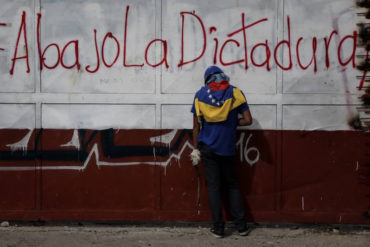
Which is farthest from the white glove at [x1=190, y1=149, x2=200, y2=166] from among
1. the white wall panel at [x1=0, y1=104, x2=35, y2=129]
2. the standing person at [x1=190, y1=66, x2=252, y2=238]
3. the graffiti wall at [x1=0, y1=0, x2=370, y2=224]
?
the white wall panel at [x1=0, y1=104, x2=35, y2=129]

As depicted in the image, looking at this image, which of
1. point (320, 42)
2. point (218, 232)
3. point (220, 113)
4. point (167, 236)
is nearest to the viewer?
point (220, 113)

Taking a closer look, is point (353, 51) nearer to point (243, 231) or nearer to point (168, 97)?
point (168, 97)

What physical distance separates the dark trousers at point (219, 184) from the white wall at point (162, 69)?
0.53 m

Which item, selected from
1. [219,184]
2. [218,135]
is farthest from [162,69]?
[219,184]

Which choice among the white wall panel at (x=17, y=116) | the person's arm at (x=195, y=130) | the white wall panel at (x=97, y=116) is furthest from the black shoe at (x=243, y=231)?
the white wall panel at (x=17, y=116)

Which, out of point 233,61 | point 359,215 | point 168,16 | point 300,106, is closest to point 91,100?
point 168,16

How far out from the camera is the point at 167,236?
4965 mm

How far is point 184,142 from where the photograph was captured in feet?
16.8

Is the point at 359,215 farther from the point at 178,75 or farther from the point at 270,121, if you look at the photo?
the point at 178,75

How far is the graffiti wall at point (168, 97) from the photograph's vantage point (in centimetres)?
507

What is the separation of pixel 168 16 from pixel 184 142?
4.47 feet

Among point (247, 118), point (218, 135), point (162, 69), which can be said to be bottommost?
point (218, 135)

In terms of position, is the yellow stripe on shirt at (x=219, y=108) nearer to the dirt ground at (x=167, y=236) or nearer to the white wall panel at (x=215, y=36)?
the white wall panel at (x=215, y=36)

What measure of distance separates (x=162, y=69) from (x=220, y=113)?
904 millimetres
